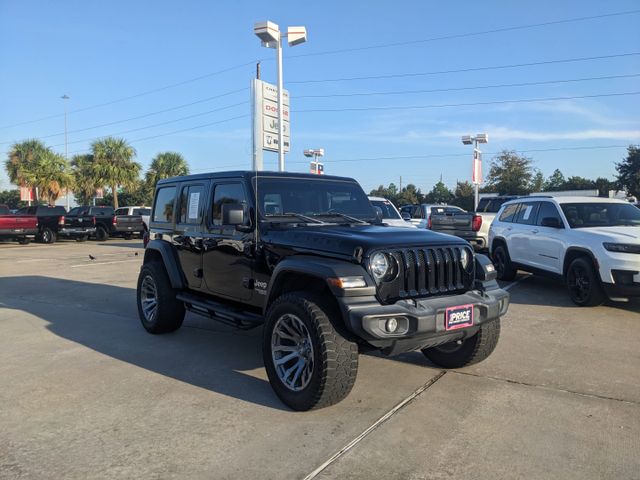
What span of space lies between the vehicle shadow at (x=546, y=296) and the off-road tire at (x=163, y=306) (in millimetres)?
5242

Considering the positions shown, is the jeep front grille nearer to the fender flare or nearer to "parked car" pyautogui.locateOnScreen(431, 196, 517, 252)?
the fender flare

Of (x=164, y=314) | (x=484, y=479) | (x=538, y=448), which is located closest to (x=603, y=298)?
(x=538, y=448)

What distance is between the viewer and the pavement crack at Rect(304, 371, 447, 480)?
305cm

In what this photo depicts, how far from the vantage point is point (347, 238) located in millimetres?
3914

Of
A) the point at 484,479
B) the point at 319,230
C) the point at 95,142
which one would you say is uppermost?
the point at 95,142

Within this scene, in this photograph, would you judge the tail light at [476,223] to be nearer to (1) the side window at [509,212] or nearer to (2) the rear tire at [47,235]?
(1) the side window at [509,212]

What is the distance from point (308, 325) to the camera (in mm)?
3701

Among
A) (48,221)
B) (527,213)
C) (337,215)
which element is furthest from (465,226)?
(48,221)

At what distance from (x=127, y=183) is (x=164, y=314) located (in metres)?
37.2

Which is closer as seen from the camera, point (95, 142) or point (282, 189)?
point (282, 189)

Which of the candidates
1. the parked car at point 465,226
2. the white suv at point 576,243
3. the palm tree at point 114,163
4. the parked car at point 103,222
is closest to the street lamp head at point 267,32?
the parked car at point 465,226

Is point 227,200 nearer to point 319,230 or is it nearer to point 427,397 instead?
point 319,230

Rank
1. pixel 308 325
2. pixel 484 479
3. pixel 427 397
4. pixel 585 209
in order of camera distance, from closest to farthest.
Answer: pixel 484 479
pixel 308 325
pixel 427 397
pixel 585 209

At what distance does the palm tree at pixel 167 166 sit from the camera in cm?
4488
